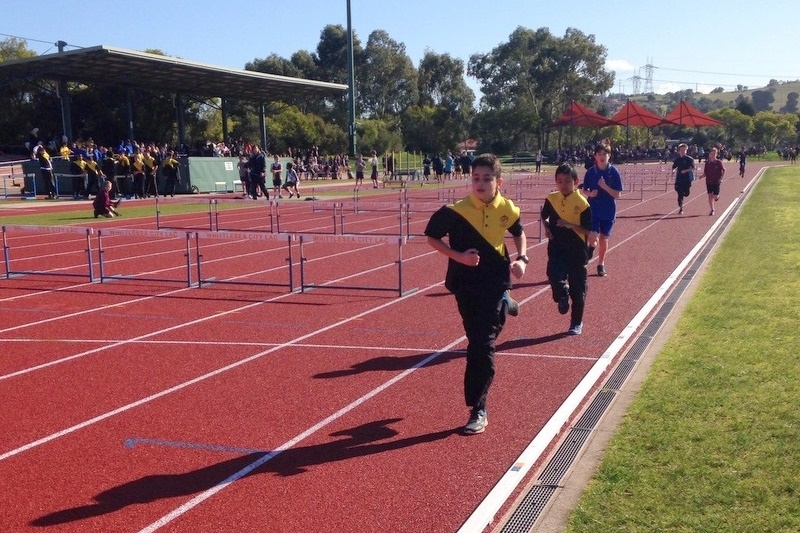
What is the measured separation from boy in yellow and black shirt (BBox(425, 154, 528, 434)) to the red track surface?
0.39 m

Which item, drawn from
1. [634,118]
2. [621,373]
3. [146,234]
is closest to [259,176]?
[146,234]

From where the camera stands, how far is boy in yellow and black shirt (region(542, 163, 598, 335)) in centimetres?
866

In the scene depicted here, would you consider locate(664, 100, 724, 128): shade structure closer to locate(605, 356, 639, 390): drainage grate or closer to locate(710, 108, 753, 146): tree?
locate(605, 356, 639, 390): drainage grate

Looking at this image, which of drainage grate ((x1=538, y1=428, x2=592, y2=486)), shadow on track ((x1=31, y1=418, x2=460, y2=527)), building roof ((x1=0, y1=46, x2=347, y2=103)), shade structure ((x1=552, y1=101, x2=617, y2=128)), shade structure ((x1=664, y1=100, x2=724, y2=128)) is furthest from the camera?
shade structure ((x1=552, y1=101, x2=617, y2=128))

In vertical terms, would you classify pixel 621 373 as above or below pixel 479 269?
below

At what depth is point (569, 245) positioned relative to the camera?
8.68m

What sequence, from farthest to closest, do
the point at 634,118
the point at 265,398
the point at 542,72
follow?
the point at 542,72 → the point at 634,118 → the point at 265,398

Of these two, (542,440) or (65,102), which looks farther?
(65,102)

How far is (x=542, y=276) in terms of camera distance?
502 inches

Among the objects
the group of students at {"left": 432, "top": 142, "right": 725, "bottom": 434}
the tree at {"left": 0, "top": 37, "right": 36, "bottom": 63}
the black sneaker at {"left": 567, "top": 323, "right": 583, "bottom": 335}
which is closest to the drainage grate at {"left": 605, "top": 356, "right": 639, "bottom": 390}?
the black sneaker at {"left": 567, "top": 323, "right": 583, "bottom": 335}

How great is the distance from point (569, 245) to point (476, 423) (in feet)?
11.3

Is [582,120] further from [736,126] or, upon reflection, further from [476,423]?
[736,126]

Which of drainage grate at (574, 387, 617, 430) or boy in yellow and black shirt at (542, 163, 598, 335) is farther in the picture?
boy in yellow and black shirt at (542, 163, 598, 335)

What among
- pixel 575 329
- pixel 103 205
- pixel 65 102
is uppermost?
pixel 65 102
